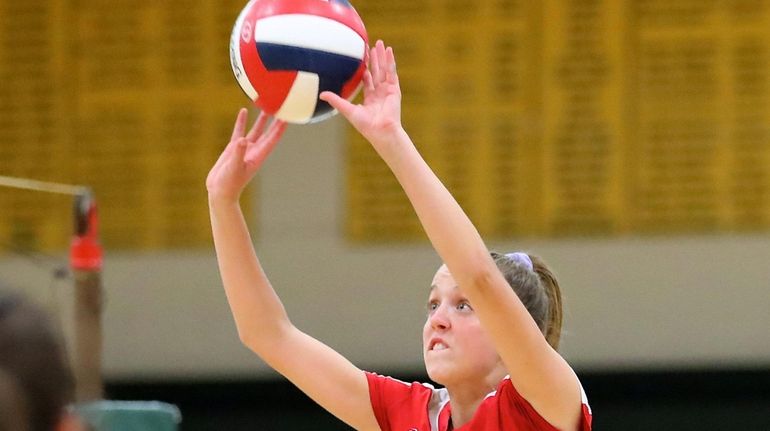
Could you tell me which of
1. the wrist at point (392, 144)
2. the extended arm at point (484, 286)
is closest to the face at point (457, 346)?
the extended arm at point (484, 286)

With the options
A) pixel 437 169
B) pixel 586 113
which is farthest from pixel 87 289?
pixel 586 113

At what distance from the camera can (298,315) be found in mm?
8586

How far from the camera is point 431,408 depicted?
2.69 m

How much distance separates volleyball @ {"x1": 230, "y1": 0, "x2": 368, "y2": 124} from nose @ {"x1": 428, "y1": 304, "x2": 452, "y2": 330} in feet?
1.68

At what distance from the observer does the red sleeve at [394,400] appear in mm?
2689

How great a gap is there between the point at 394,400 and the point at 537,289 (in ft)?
1.30

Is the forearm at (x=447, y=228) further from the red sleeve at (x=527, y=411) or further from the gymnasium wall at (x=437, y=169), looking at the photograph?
the gymnasium wall at (x=437, y=169)

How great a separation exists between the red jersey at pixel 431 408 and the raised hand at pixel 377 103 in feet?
1.76

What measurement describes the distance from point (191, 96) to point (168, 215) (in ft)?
2.73

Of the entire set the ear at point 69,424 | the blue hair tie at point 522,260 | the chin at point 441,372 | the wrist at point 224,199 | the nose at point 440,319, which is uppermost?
the wrist at point 224,199

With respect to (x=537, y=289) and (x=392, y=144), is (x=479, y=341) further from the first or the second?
(x=392, y=144)

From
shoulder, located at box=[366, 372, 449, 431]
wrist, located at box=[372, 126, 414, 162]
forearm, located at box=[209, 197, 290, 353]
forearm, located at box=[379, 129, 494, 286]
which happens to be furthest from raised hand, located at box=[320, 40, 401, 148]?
shoulder, located at box=[366, 372, 449, 431]

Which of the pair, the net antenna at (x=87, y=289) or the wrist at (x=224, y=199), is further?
the net antenna at (x=87, y=289)

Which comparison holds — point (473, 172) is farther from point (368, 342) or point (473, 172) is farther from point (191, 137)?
point (191, 137)
